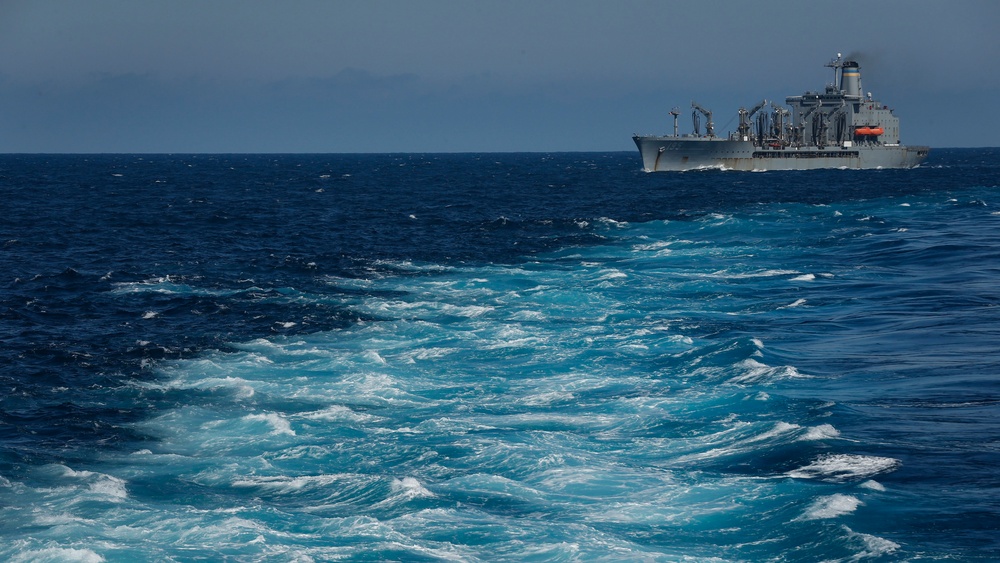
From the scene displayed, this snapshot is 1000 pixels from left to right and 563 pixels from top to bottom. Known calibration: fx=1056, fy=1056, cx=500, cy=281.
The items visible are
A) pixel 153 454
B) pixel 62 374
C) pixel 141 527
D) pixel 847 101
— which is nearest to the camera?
pixel 141 527

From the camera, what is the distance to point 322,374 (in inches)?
1350

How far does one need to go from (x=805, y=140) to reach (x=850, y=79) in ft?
38.8

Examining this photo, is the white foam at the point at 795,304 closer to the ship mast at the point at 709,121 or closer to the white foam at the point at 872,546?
the white foam at the point at 872,546

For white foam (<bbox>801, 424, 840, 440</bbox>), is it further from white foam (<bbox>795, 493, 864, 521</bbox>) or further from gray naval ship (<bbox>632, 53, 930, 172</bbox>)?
gray naval ship (<bbox>632, 53, 930, 172</bbox>)

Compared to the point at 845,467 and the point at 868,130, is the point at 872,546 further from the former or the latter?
the point at 868,130

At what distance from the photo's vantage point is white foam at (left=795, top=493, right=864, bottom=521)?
20766mm

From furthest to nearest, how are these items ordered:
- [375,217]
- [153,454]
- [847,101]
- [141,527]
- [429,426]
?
[847,101], [375,217], [429,426], [153,454], [141,527]

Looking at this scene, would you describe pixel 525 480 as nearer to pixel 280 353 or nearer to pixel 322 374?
pixel 322 374

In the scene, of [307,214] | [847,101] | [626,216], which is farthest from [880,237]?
[847,101]

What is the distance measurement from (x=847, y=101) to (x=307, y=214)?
97938mm

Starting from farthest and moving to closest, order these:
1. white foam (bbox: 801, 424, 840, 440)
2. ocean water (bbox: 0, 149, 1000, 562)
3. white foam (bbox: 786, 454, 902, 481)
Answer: white foam (bbox: 801, 424, 840, 440) → white foam (bbox: 786, 454, 902, 481) → ocean water (bbox: 0, 149, 1000, 562)

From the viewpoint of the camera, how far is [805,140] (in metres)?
159

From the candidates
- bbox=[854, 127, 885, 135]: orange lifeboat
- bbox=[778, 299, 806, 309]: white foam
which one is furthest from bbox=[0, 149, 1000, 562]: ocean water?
bbox=[854, 127, 885, 135]: orange lifeboat

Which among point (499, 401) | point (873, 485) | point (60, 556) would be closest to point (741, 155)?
point (499, 401)
